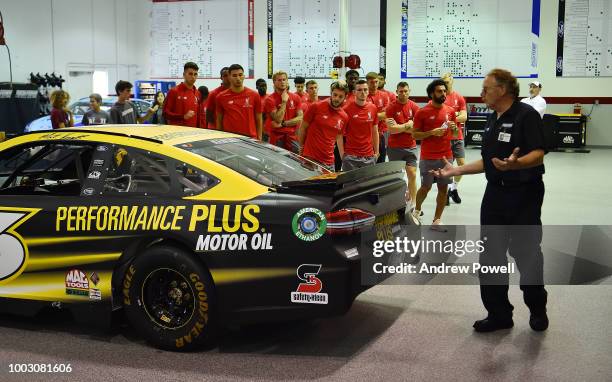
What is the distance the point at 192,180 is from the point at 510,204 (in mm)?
2012

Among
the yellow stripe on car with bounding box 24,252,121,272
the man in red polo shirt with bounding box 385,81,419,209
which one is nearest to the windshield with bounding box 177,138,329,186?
the yellow stripe on car with bounding box 24,252,121,272

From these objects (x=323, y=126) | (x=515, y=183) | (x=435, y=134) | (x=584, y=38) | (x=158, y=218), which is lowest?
(x=158, y=218)

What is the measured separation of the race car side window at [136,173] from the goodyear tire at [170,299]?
40 cm

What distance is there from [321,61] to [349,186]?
16.9 meters

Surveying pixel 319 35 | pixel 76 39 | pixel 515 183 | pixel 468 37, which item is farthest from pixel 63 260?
pixel 76 39

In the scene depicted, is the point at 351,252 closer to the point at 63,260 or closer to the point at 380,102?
the point at 63,260

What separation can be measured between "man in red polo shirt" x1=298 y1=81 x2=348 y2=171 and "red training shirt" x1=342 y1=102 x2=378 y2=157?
182 mm

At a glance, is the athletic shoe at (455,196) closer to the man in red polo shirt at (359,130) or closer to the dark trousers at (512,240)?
the man in red polo shirt at (359,130)

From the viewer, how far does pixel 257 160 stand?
462cm

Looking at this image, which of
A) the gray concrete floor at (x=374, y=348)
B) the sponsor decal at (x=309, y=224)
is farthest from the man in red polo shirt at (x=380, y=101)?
the sponsor decal at (x=309, y=224)

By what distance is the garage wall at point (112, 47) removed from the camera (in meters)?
18.3

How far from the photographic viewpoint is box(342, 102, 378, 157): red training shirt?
7770 millimetres

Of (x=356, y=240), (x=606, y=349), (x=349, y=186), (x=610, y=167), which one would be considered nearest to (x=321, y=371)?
(x=356, y=240)

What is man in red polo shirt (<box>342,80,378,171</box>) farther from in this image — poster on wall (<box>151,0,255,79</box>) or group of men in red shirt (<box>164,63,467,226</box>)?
poster on wall (<box>151,0,255,79</box>)
